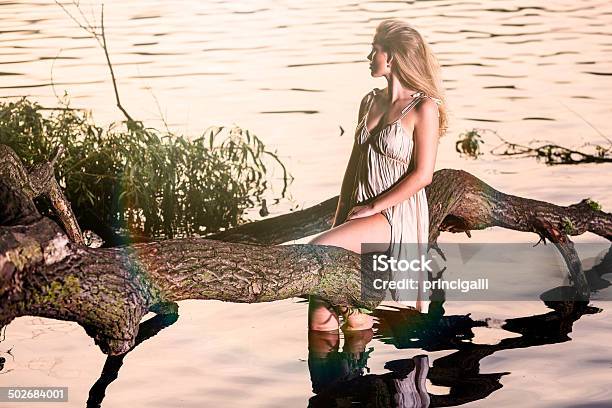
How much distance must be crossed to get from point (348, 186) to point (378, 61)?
42.8 inches

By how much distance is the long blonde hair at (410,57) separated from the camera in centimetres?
1094

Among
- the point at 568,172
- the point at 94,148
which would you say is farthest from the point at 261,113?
the point at 94,148

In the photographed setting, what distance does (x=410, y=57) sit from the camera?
1101cm

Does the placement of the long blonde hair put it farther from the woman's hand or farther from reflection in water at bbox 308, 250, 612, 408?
reflection in water at bbox 308, 250, 612, 408

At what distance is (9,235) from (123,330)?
1009mm

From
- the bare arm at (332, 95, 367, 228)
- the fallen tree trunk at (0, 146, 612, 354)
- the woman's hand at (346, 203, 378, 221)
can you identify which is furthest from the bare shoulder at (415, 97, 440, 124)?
the fallen tree trunk at (0, 146, 612, 354)

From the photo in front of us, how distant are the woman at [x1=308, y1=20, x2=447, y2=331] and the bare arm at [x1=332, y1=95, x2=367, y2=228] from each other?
4 centimetres

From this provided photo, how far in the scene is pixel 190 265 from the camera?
10.0 m

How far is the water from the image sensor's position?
10984 millimetres

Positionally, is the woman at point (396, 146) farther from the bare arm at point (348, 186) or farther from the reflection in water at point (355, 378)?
the reflection in water at point (355, 378)

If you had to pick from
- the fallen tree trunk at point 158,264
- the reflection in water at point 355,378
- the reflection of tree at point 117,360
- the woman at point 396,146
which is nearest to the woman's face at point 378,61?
the woman at point 396,146

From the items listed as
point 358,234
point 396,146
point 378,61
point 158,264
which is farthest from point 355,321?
point 158,264

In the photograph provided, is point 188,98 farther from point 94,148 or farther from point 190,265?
point 190,265

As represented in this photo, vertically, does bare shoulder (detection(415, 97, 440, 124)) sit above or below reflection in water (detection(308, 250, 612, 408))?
above
